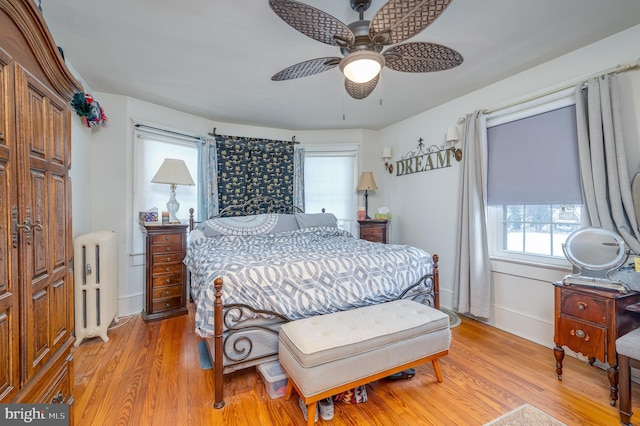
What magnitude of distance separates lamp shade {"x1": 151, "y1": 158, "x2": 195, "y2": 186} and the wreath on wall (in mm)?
741

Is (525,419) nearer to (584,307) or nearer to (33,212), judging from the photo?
(584,307)

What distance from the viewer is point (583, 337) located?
6.25 feet

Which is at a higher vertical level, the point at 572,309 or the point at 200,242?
the point at 200,242

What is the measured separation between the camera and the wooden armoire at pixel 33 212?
93cm

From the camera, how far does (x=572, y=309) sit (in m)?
1.98

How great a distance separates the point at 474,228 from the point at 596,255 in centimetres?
112

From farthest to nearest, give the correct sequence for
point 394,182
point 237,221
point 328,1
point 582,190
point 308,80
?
point 394,182
point 237,221
point 308,80
point 582,190
point 328,1

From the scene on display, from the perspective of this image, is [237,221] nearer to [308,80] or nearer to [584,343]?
[308,80]

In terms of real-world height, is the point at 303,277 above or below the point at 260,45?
below

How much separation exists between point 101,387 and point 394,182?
4.07 metres

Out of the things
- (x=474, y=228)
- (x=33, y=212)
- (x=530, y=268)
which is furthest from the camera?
(x=474, y=228)

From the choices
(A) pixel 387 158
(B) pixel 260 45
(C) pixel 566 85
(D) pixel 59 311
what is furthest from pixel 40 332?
(A) pixel 387 158

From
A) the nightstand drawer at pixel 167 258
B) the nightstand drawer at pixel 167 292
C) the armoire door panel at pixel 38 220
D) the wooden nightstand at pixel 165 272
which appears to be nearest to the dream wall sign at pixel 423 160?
the wooden nightstand at pixel 165 272

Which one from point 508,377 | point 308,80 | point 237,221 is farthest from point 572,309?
point 237,221
